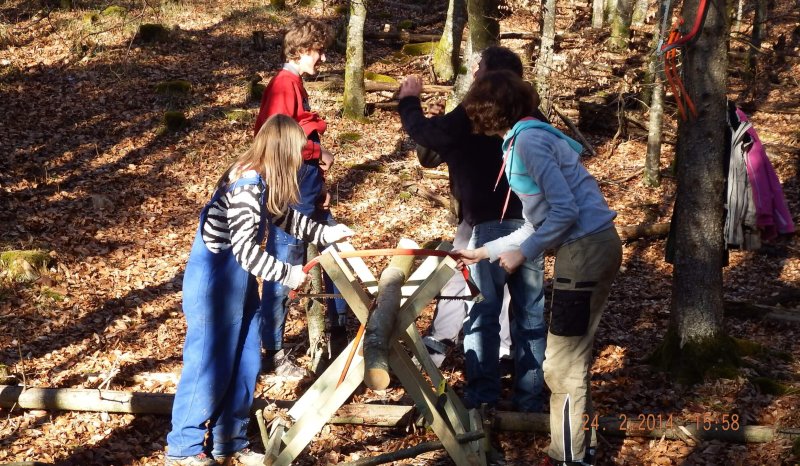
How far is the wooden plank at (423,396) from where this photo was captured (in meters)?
3.58

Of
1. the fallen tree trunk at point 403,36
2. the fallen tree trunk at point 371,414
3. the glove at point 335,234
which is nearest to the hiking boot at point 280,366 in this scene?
the fallen tree trunk at point 371,414

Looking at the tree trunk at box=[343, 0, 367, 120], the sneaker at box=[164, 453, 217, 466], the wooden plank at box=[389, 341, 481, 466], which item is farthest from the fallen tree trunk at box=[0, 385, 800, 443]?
the tree trunk at box=[343, 0, 367, 120]

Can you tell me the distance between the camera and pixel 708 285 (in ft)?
17.3

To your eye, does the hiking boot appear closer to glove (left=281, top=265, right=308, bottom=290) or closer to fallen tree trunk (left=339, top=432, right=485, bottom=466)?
fallen tree trunk (left=339, top=432, right=485, bottom=466)

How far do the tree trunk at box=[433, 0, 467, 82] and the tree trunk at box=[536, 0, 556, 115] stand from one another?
10.6 ft

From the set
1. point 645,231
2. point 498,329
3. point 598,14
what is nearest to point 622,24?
point 598,14

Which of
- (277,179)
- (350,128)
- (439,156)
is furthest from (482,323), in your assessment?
(350,128)

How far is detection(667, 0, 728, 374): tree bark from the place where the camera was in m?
5.09

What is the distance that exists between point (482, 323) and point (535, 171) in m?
1.41

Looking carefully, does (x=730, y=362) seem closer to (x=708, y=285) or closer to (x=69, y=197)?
(x=708, y=285)

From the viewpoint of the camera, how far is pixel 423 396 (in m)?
3.67

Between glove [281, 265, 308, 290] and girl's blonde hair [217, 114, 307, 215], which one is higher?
girl's blonde hair [217, 114, 307, 215]

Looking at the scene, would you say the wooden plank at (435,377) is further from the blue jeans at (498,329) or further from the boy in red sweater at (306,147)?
the boy in red sweater at (306,147)

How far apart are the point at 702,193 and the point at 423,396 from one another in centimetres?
278
